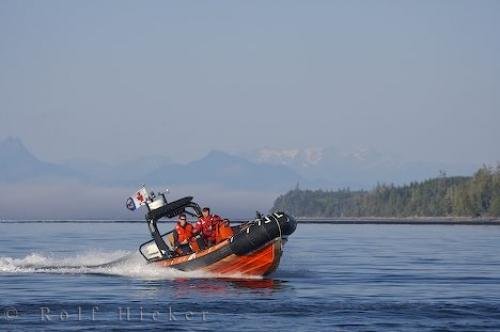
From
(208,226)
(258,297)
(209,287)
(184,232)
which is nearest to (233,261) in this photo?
(208,226)

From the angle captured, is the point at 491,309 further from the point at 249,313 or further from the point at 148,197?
the point at 148,197

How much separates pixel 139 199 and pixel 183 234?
2.62 m

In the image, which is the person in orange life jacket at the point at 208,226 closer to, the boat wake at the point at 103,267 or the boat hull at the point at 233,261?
the boat hull at the point at 233,261

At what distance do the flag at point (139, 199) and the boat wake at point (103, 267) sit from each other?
2596 millimetres

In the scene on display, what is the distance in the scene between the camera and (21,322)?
103ft

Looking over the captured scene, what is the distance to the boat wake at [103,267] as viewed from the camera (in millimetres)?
45031

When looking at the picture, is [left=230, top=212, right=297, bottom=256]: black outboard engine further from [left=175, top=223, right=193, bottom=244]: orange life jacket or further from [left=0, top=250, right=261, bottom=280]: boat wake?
[left=175, top=223, right=193, bottom=244]: orange life jacket

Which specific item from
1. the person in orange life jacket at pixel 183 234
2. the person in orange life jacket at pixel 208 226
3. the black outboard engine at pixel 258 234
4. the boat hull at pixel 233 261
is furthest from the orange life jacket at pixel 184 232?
the black outboard engine at pixel 258 234

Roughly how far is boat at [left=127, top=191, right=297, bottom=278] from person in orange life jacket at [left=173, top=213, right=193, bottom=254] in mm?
238

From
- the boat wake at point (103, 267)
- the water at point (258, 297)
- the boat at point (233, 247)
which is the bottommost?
the water at point (258, 297)

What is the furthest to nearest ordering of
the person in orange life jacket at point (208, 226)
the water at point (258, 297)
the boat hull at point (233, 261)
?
the person in orange life jacket at point (208, 226) < the boat hull at point (233, 261) < the water at point (258, 297)

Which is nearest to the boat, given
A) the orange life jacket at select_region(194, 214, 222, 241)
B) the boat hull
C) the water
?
the boat hull

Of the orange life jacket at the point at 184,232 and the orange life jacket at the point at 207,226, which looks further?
the orange life jacket at the point at 184,232

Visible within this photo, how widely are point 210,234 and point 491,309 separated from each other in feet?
46.2
